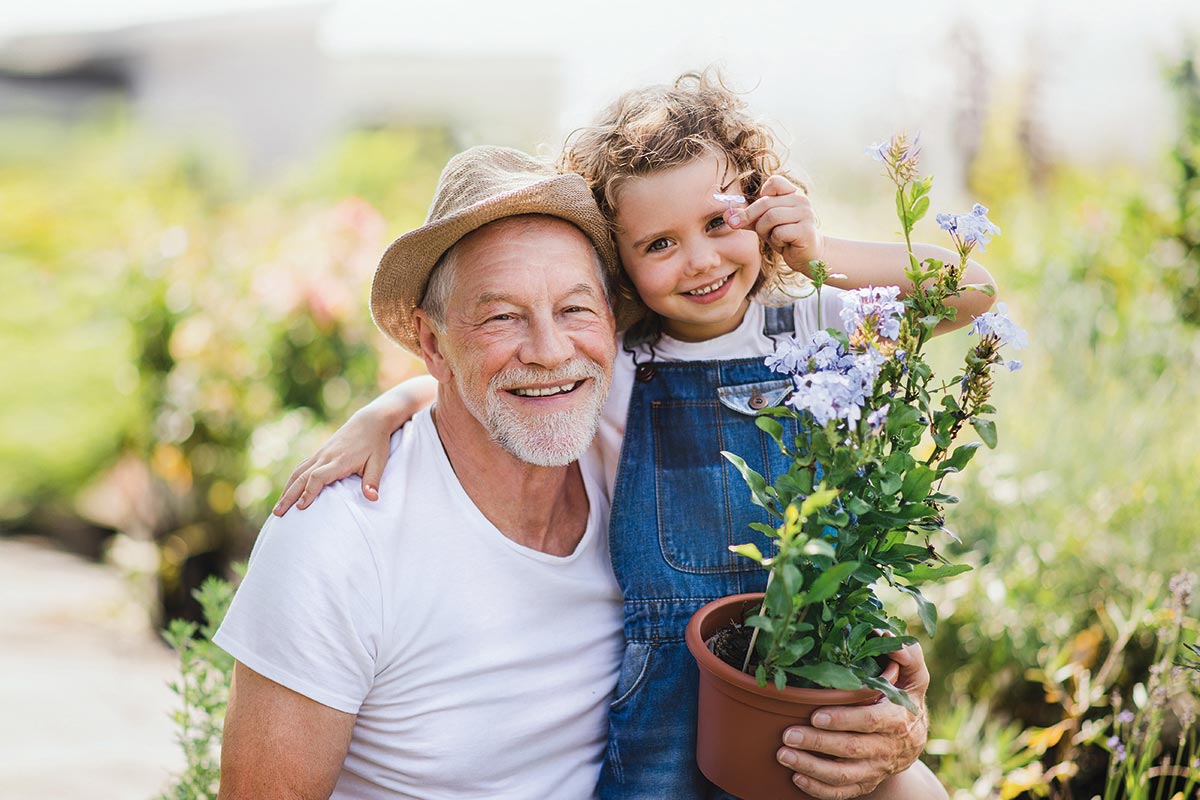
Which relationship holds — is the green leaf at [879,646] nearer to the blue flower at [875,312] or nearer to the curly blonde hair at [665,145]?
the blue flower at [875,312]

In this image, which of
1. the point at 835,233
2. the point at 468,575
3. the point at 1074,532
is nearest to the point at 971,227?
the point at 468,575

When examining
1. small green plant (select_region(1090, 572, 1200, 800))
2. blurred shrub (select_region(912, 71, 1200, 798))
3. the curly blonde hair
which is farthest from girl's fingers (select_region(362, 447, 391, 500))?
blurred shrub (select_region(912, 71, 1200, 798))

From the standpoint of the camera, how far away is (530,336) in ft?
7.32

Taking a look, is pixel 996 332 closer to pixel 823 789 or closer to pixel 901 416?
pixel 901 416

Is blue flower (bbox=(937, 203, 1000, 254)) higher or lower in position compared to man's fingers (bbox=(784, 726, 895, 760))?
higher

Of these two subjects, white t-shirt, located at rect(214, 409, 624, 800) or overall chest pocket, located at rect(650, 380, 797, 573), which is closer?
white t-shirt, located at rect(214, 409, 624, 800)

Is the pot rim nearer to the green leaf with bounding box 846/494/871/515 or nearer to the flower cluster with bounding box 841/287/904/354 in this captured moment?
the green leaf with bounding box 846/494/871/515

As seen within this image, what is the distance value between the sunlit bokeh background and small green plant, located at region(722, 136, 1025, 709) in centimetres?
85

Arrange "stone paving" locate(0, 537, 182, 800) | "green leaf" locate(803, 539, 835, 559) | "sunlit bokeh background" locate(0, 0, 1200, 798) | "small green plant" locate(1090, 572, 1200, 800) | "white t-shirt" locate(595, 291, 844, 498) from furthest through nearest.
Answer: "stone paving" locate(0, 537, 182, 800)
"sunlit bokeh background" locate(0, 0, 1200, 798)
"white t-shirt" locate(595, 291, 844, 498)
"small green plant" locate(1090, 572, 1200, 800)
"green leaf" locate(803, 539, 835, 559)

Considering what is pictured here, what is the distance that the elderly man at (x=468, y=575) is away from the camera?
2008 millimetres

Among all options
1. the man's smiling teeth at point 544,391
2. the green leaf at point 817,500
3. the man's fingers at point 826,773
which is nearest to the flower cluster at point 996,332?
the green leaf at point 817,500

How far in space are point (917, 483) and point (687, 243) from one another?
869 mm

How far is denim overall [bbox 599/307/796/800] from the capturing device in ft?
7.42

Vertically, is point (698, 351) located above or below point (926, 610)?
above
